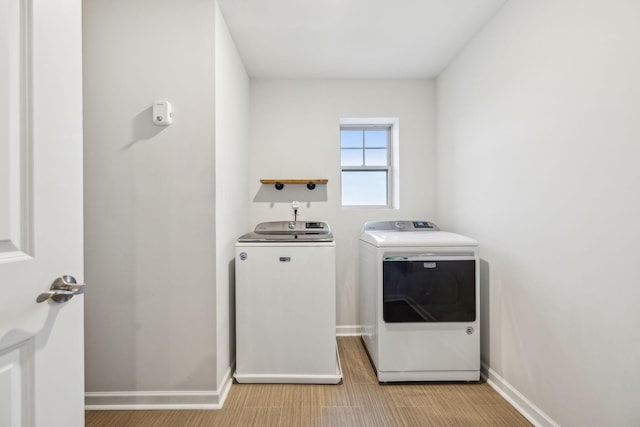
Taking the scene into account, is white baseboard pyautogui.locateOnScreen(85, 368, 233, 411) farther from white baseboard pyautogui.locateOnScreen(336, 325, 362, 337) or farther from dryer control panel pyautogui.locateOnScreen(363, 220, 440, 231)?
dryer control panel pyautogui.locateOnScreen(363, 220, 440, 231)

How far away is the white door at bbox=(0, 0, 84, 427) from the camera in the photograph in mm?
653

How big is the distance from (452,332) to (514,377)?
0.39 meters

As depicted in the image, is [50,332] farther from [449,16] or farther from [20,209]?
[449,16]

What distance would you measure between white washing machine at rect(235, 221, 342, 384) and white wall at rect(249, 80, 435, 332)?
838 millimetres

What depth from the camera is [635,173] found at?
110 centimetres

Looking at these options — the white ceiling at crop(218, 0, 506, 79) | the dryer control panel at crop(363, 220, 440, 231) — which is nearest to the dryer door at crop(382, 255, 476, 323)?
the dryer control panel at crop(363, 220, 440, 231)

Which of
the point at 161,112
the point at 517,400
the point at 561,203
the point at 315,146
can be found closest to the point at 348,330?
the point at 517,400

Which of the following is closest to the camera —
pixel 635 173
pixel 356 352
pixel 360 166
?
pixel 635 173

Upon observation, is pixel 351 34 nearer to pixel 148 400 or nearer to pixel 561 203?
pixel 561 203

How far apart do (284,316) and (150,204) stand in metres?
1.09

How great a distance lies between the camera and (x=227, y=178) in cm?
201

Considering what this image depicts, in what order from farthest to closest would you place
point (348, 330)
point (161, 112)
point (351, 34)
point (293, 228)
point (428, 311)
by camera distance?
1. point (348, 330)
2. point (293, 228)
3. point (351, 34)
4. point (428, 311)
5. point (161, 112)

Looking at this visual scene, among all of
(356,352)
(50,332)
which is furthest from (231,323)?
(50,332)

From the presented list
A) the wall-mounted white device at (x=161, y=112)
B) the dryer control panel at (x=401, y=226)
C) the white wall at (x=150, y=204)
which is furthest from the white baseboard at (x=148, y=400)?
the dryer control panel at (x=401, y=226)
